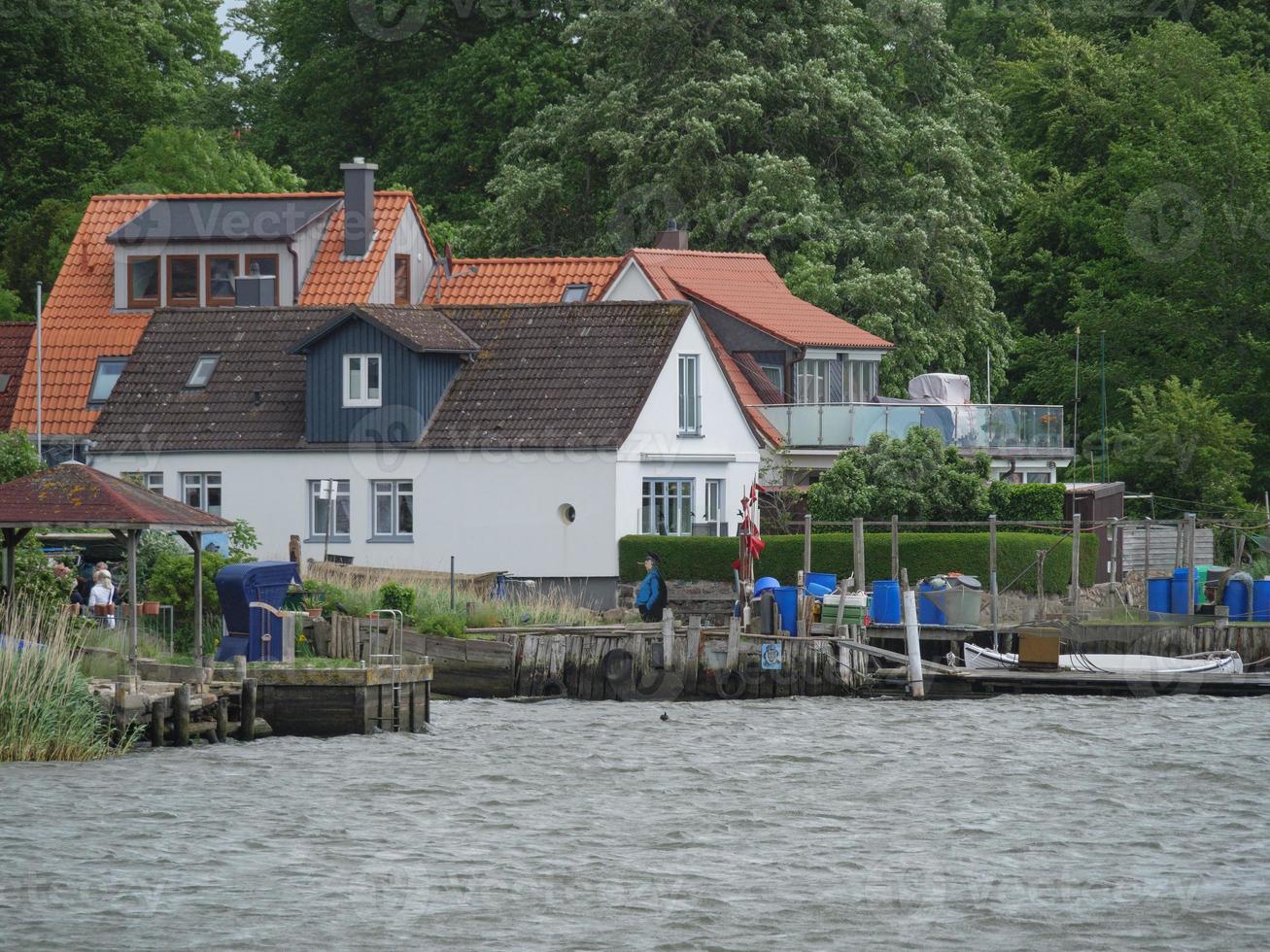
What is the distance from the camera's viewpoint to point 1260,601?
47.0m

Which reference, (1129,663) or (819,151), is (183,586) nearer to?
(1129,663)

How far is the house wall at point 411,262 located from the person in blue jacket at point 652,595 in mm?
18306

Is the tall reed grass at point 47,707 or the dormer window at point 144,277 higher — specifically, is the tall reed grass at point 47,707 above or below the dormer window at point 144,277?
below

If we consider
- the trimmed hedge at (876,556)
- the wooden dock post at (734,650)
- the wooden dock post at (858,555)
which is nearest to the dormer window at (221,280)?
the trimmed hedge at (876,556)

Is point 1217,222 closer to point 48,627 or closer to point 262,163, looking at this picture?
point 262,163

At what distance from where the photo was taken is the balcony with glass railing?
5697cm

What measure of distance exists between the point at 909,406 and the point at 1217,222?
47.5ft

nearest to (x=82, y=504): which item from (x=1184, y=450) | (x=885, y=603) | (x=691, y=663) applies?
(x=691, y=663)

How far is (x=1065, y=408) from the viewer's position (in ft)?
234

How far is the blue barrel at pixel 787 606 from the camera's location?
43.2 meters

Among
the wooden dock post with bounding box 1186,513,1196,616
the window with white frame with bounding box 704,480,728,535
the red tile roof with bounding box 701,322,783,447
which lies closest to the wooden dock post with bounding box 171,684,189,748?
the wooden dock post with bounding box 1186,513,1196,616

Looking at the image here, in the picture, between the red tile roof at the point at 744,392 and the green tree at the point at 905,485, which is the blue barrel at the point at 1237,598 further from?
the red tile roof at the point at 744,392

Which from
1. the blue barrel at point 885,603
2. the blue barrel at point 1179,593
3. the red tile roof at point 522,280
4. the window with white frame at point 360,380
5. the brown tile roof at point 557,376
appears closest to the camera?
the blue barrel at point 885,603

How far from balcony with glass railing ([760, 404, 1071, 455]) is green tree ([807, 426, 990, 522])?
1.97 meters
